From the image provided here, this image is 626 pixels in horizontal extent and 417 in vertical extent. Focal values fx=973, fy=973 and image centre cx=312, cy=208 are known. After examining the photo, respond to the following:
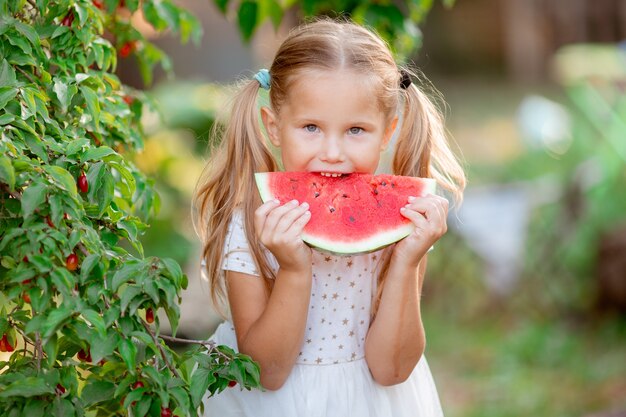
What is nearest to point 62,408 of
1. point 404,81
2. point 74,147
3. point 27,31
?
point 74,147

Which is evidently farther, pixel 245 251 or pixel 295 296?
pixel 245 251

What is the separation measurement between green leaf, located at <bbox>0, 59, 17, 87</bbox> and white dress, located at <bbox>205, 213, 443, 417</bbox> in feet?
2.42

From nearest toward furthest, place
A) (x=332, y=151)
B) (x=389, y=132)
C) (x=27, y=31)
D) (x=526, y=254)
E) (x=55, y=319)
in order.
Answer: (x=55, y=319) < (x=27, y=31) < (x=332, y=151) < (x=389, y=132) < (x=526, y=254)

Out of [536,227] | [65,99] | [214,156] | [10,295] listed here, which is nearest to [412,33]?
[214,156]

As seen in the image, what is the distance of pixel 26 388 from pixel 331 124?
983 mm

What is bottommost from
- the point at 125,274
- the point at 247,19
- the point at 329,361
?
the point at 329,361

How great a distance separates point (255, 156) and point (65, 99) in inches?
23.4

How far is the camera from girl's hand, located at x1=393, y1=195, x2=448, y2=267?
2.49 meters

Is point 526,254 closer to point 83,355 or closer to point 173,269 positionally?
point 83,355

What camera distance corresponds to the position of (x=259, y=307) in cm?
256

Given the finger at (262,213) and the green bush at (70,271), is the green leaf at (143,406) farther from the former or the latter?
the finger at (262,213)

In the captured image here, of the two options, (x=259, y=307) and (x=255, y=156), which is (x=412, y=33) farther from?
(x=259, y=307)

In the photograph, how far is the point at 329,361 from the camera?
8.70 feet

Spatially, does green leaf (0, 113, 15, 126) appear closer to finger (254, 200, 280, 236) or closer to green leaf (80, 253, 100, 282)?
green leaf (80, 253, 100, 282)
